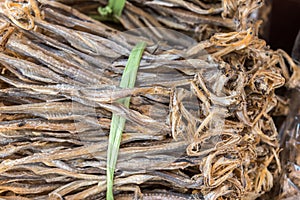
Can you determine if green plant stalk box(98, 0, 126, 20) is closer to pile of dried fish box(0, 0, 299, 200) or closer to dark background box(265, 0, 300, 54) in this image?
pile of dried fish box(0, 0, 299, 200)

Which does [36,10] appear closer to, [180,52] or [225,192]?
[180,52]

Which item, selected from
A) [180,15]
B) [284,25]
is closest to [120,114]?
[180,15]

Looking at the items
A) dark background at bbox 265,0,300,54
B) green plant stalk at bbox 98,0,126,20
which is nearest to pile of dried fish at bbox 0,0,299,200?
green plant stalk at bbox 98,0,126,20

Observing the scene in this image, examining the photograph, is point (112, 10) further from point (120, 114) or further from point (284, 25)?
point (284, 25)

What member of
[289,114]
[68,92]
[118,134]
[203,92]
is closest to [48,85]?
[68,92]

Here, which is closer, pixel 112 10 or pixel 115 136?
pixel 115 136

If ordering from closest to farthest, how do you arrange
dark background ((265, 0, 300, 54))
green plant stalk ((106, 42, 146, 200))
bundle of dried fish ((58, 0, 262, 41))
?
green plant stalk ((106, 42, 146, 200)) < bundle of dried fish ((58, 0, 262, 41)) < dark background ((265, 0, 300, 54))

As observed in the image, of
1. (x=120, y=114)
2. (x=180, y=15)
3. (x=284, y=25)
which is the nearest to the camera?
(x=120, y=114)

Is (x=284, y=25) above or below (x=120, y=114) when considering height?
above
